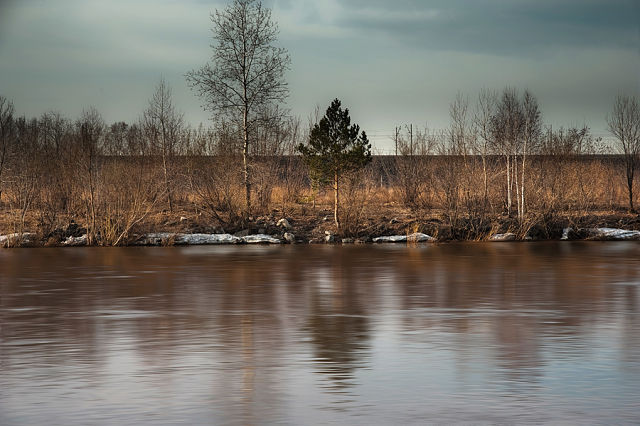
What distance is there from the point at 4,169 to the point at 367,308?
99.0 ft

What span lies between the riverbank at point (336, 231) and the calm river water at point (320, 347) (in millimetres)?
15513

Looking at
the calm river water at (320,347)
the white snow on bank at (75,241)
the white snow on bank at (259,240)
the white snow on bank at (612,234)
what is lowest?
the calm river water at (320,347)

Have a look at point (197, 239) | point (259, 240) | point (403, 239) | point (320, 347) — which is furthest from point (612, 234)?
point (320, 347)

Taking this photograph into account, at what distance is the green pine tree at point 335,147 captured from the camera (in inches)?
1662

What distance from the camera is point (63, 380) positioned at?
9664mm

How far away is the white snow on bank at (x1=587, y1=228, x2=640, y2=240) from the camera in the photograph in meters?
42.0

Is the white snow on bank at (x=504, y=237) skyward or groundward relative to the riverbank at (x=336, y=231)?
groundward

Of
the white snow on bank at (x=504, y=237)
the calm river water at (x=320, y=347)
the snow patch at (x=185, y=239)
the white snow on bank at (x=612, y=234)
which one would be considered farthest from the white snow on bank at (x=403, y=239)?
the calm river water at (x=320, y=347)

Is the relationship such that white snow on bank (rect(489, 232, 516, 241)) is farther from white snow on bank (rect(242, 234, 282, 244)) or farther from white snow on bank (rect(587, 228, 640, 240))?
white snow on bank (rect(242, 234, 282, 244))

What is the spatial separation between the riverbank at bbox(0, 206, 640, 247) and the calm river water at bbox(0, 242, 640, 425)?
1551 centimetres

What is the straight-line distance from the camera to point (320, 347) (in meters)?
11.9

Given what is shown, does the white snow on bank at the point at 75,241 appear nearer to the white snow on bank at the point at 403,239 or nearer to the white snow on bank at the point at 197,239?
the white snow on bank at the point at 197,239

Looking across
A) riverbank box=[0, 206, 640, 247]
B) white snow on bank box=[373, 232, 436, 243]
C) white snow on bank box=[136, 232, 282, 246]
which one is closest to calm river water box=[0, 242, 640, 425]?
white snow on bank box=[136, 232, 282, 246]

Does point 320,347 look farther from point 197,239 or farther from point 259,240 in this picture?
point 197,239
